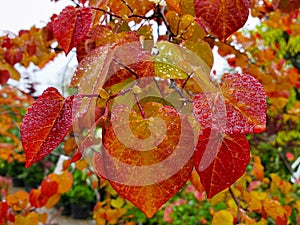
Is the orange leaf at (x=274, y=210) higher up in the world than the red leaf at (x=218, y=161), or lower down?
lower down

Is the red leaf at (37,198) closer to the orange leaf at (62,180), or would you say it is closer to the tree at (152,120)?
the orange leaf at (62,180)

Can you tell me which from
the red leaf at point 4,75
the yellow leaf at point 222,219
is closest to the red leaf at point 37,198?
the red leaf at point 4,75

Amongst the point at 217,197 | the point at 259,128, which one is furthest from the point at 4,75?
the point at 259,128

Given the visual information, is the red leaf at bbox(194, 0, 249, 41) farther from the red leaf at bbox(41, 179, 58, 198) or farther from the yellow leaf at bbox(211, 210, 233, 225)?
the red leaf at bbox(41, 179, 58, 198)

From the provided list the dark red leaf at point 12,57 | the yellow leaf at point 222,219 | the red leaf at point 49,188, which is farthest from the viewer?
the red leaf at point 49,188

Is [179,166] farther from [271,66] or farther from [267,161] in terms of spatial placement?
[267,161]

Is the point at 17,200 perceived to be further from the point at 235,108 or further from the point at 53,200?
the point at 235,108

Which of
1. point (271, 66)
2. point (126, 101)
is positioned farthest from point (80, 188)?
point (126, 101)

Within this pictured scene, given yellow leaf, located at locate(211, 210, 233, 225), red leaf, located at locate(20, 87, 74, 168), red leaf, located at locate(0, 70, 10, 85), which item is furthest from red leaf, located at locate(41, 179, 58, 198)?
red leaf, located at locate(20, 87, 74, 168)
